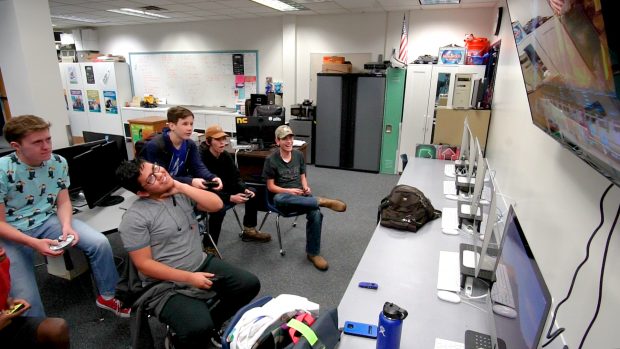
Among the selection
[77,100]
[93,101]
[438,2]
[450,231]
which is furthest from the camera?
[77,100]

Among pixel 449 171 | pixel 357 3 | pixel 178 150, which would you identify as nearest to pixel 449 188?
pixel 449 171

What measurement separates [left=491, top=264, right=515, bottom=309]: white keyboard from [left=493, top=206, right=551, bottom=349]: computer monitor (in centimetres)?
2

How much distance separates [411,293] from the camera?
1.60 m

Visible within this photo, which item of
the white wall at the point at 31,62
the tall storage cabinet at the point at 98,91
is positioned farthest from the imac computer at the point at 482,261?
the tall storage cabinet at the point at 98,91

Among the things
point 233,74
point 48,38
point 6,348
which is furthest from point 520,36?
point 233,74

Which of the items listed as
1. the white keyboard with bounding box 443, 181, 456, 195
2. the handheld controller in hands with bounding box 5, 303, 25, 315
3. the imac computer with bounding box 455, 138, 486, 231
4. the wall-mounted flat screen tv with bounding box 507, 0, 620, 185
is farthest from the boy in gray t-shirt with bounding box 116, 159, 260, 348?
the white keyboard with bounding box 443, 181, 456, 195

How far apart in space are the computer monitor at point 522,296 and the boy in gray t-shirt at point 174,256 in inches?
54.4

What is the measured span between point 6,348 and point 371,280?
1.74 meters

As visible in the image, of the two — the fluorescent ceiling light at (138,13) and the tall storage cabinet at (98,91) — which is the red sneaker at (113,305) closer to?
the fluorescent ceiling light at (138,13)

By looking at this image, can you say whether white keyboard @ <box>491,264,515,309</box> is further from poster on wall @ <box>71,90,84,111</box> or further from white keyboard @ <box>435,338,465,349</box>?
poster on wall @ <box>71,90,84,111</box>

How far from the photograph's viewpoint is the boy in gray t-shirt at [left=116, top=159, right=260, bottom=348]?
1.73 m

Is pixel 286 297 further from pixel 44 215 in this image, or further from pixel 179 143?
pixel 179 143

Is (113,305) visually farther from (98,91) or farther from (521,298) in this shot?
(98,91)

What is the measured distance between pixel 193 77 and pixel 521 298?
8.06m
